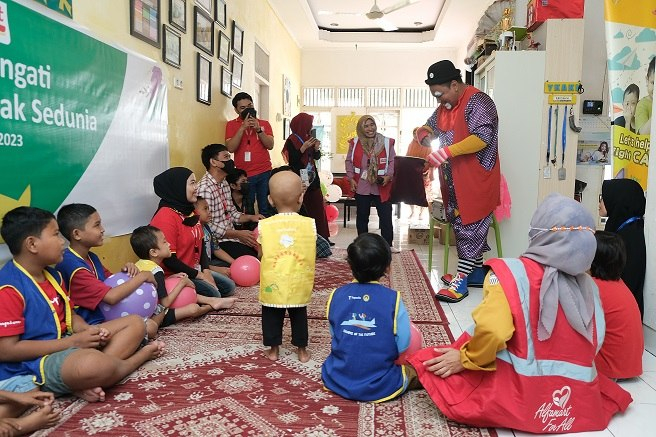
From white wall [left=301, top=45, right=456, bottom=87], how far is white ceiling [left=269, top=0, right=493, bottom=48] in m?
0.33

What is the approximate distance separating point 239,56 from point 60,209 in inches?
139

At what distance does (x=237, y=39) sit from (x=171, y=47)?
173 centimetres

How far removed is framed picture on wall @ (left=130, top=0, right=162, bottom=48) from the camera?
3107mm

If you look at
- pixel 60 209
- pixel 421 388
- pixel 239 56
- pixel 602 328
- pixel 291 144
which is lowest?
pixel 421 388

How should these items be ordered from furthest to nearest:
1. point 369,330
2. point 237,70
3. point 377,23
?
point 377,23
point 237,70
point 369,330

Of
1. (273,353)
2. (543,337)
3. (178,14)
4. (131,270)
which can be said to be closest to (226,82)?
(178,14)

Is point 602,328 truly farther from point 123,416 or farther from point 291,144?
point 291,144

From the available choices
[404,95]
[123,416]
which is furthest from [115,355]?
[404,95]

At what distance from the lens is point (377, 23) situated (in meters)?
8.33

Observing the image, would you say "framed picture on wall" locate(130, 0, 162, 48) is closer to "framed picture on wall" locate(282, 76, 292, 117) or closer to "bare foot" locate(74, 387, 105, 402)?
"bare foot" locate(74, 387, 105, 402)

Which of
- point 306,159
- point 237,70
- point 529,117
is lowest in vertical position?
point 306,159

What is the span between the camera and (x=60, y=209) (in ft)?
7.73

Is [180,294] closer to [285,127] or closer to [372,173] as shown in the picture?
[372,173]

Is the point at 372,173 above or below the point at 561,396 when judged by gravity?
above
